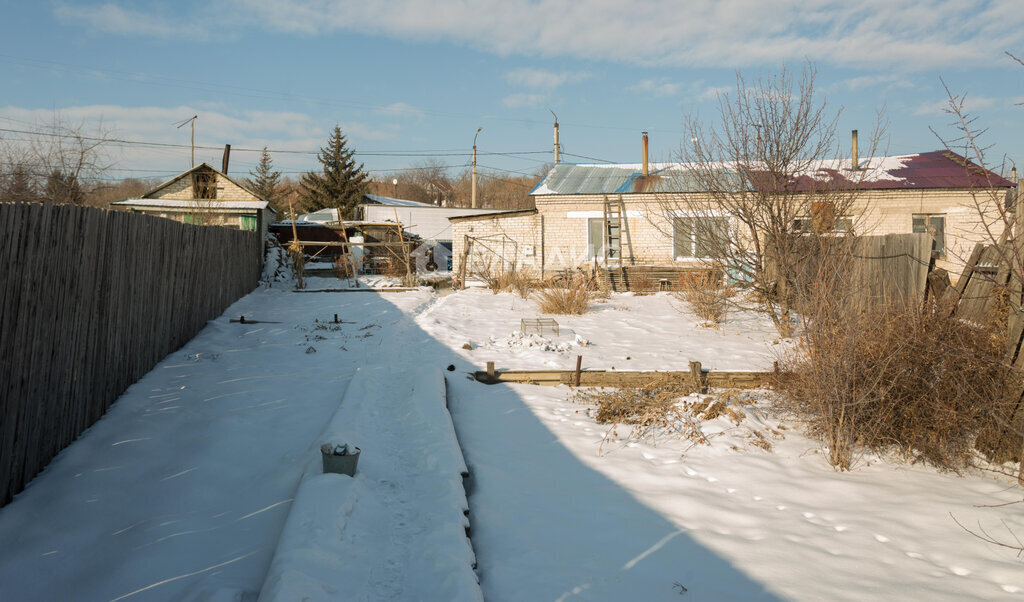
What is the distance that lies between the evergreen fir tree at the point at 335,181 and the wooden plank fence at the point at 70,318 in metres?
33.2

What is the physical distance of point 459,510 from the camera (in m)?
3.89

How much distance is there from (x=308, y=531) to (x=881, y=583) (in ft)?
10.6

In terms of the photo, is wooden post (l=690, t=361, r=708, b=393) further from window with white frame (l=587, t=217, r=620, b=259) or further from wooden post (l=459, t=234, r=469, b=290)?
window with white frame (l=587, t=217, r=620, b=259)

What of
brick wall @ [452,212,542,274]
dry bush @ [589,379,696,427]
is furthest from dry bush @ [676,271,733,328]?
brick wall @ [452,212,542,274]

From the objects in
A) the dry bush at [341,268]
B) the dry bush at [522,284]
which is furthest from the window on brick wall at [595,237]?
the dry bush at [341,268]

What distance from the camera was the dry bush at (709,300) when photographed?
36.6ft

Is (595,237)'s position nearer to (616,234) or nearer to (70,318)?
(616,234)

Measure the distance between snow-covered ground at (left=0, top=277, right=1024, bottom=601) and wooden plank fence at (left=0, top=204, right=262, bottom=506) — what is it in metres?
0.27

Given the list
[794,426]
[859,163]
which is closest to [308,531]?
[794,426]

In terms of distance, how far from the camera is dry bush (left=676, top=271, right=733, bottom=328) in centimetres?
1114

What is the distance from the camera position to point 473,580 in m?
3.08

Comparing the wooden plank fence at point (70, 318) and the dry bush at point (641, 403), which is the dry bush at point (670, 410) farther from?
the wooden plank fence at point (70, 318)

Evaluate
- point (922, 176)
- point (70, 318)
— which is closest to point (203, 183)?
point (70, 318)

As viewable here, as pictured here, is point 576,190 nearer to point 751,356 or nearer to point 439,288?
point 439,288
